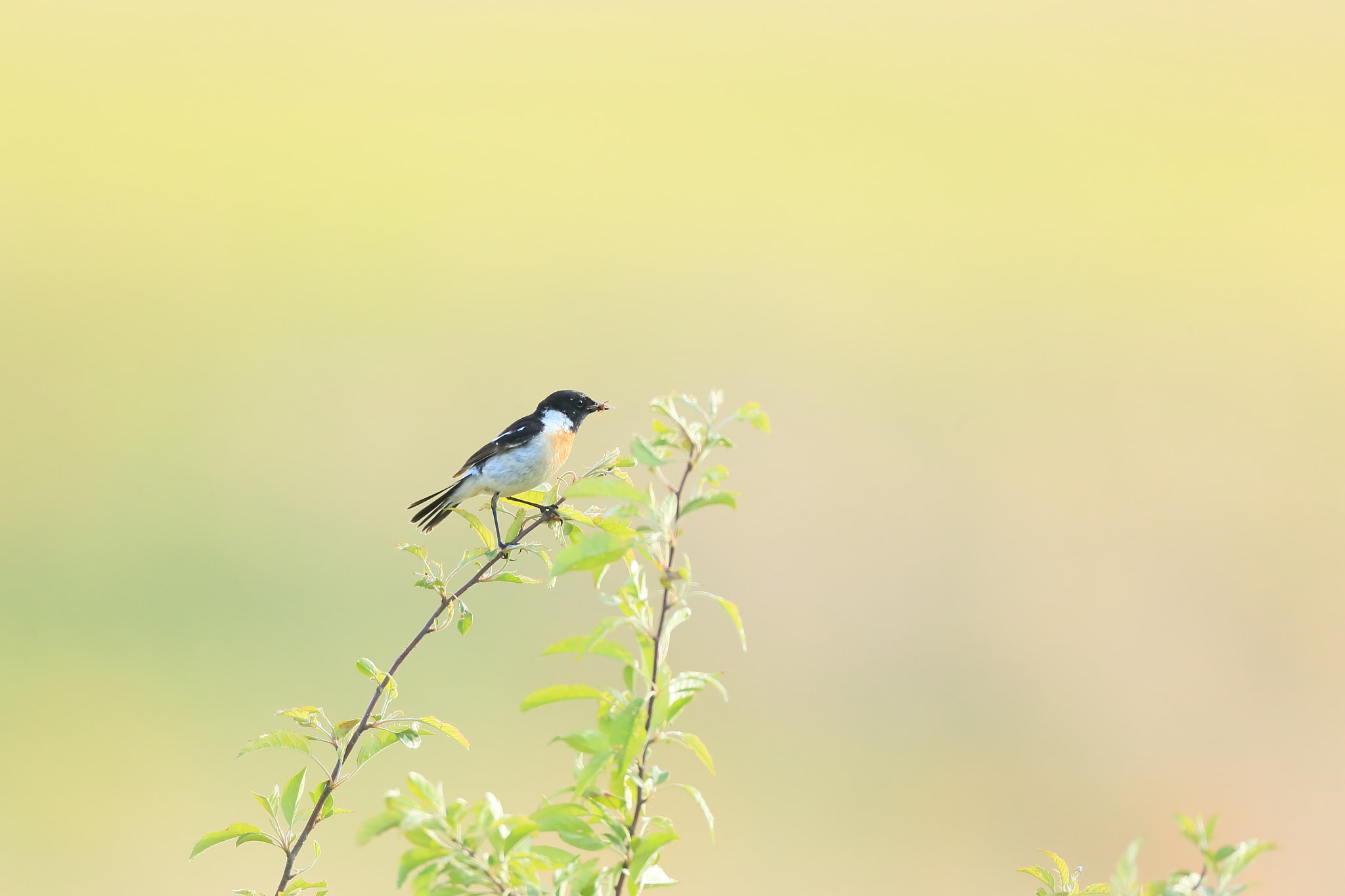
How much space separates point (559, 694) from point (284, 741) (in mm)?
1014

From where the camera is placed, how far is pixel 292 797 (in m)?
2.64

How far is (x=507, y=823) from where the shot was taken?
2.01 meters

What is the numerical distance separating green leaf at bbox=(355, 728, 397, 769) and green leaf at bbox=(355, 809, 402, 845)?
81 centimetres

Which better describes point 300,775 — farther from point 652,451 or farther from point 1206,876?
point 1206,876

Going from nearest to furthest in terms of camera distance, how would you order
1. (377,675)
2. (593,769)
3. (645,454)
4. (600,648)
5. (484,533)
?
(593,769) < (645,454) < (600,648) < (377,675) < (484,533)

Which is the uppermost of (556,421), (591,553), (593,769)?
(556,421)

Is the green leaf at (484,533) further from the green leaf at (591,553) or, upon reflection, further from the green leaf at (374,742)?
the green leaf at (591,553)

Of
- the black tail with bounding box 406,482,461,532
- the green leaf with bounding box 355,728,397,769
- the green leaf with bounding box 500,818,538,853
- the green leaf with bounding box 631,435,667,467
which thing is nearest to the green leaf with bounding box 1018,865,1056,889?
the green leaf with bounding box 500,818,538,853

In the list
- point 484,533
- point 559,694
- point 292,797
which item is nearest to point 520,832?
point 559,694

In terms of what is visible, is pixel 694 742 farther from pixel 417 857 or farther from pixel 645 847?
pixel 417 857

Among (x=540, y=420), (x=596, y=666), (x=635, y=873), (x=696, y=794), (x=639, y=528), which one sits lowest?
(x=635, y=873)

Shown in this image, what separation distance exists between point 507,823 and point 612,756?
0.93 feet

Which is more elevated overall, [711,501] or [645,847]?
[711,501]

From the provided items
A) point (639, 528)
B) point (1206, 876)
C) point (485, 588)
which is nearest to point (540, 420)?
point (639, 528)
